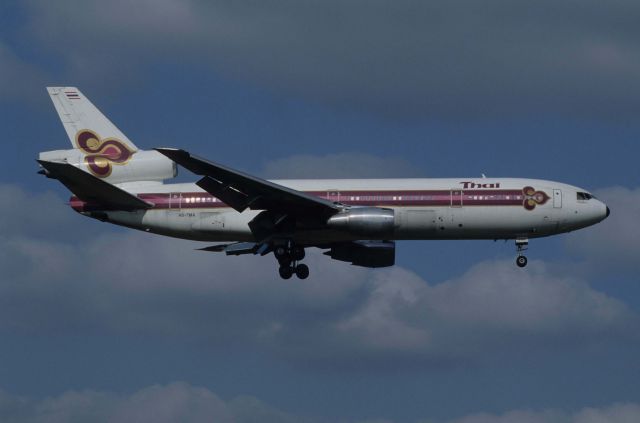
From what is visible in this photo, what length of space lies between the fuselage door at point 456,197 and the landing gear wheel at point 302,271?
888 cm

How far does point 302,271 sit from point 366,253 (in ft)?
14.5

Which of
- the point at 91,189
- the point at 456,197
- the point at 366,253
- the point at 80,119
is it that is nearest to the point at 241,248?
the point at 366,253

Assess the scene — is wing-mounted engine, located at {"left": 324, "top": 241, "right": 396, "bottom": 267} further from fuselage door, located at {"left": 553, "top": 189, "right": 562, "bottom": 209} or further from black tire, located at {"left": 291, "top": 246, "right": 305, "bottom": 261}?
fuselage door, located at {"left": 553, "top": 189, "right": 562, "bottom": 209}

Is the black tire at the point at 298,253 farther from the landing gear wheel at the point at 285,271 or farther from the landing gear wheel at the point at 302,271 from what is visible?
the landing gear wheel at the point at 285,271

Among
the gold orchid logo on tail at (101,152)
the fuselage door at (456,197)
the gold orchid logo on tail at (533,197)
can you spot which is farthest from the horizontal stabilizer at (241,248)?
the gold orchid logo on tail at (533,197)

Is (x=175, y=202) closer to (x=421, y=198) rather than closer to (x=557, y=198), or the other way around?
(x=421, y=198)

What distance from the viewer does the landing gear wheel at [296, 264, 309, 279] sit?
239 feet

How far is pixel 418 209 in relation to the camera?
228 feet

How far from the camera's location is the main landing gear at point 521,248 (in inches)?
2795

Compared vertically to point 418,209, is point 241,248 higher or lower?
lower

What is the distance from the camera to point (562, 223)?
232 feet

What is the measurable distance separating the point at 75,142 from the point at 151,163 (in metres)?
4.91

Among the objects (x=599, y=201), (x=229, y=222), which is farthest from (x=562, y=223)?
A: (x=229, y=222)

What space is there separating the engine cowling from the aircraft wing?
0.93 m
